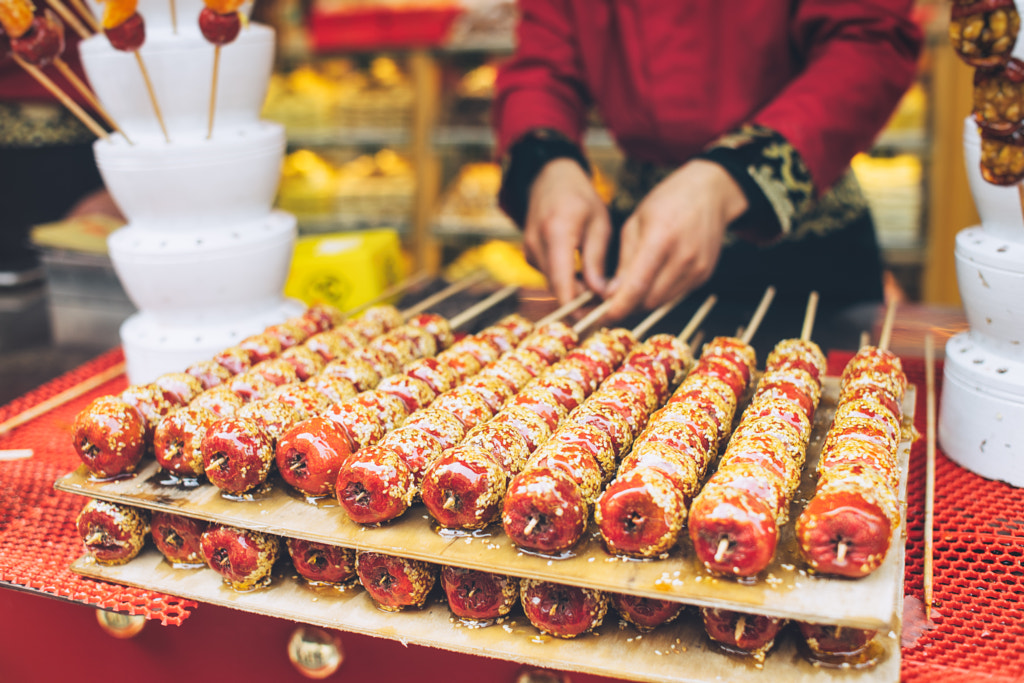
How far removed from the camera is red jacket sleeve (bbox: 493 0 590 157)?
2.77 m

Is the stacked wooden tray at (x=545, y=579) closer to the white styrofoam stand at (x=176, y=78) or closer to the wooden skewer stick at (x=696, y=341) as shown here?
the wooden skewer stick at (x=696, y=341)

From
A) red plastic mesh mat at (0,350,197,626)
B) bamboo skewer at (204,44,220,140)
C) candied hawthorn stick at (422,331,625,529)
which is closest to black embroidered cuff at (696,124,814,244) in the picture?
candied hawthorn stick at (422,331,625,529)

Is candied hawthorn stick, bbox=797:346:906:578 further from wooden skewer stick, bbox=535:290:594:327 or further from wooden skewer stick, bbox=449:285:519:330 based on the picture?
wooden skewer stick, bbox=449:285:519:330

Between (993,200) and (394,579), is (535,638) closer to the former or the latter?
(394,579)

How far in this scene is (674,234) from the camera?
2041 mm

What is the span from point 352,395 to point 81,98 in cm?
264

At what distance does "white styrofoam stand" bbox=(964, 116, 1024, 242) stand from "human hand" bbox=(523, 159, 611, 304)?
979mm

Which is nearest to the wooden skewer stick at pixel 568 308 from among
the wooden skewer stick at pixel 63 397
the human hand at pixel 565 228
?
the human hand at pixel 565 228

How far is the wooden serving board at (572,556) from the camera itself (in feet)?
3.28

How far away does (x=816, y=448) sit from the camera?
4.81 feet

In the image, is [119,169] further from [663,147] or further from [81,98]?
[81,98]

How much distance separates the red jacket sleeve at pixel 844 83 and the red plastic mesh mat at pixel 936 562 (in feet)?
2.68

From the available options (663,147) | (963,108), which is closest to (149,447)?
(663,147)

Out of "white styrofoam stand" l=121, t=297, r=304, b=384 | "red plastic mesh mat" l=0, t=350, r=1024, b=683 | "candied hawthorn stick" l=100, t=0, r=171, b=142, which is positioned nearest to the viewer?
"red plastic mesh mat" l=0, t=350, r=1024, b=683
